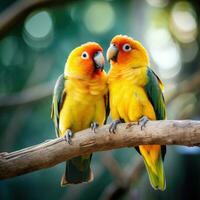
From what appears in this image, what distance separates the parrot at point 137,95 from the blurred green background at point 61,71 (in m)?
1.55

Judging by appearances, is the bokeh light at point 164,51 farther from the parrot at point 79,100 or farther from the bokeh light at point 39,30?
the bokeh light at point 39,30

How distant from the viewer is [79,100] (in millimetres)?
1718

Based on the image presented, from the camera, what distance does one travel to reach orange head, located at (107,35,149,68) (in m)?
1.49

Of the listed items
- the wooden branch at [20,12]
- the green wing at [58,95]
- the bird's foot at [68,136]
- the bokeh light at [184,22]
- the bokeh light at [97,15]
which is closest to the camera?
the bird's foot at [68,136]

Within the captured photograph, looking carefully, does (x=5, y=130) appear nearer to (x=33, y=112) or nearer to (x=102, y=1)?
(x=33, y=112)

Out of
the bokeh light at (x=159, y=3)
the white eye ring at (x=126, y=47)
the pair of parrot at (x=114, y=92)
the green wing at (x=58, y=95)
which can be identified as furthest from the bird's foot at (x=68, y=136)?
the bokeh light at (x=159, y=3)

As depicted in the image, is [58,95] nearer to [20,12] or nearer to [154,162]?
[154,162]

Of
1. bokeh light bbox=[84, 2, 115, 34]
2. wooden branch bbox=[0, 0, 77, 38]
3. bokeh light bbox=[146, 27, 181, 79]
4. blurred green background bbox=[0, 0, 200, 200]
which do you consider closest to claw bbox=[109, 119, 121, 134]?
bokeh light bbox=[146, 27, 181, 79]

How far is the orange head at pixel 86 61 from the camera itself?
153cm

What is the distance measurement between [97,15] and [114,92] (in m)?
2.44

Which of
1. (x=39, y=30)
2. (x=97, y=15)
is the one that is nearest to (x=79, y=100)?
(x=39, y=30)

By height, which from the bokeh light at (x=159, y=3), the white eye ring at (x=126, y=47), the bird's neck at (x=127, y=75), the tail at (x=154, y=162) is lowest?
the tail at (x=154, y=162)

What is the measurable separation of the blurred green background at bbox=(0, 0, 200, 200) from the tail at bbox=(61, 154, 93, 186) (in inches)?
55.4

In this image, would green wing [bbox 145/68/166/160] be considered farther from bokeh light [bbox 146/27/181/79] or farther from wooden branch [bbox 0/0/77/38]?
wooden branch [bbox 0/0/77/38]
